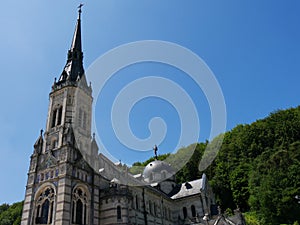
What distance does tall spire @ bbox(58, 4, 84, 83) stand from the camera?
42.4 metres

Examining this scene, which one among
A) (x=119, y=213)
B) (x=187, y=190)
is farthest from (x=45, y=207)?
(x=187, y=190)

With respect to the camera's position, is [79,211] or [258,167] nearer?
[79,211]

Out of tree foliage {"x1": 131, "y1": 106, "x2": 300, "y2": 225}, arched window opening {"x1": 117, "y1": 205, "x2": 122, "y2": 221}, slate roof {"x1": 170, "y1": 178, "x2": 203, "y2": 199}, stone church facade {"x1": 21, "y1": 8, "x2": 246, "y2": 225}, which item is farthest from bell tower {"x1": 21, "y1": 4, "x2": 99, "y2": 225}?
tree foliage {"x1": 131, "y1": 106, "x2": 300, "y2": 225}

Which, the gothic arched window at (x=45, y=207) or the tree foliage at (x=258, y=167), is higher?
the tree foliage at (x=258, y=167)

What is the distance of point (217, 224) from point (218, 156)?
1383 inches

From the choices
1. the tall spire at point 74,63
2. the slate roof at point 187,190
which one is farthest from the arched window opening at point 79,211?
the slate roof at point 187,190

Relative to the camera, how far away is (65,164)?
1277 inches

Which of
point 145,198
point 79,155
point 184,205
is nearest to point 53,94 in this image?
point 79,155

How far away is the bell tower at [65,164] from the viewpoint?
31.4m

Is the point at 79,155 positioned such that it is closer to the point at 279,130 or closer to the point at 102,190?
the point at 102,190

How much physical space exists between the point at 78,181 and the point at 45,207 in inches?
181

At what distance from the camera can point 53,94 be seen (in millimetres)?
42000

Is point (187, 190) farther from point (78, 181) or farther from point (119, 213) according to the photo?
Answer: point (78, 181)

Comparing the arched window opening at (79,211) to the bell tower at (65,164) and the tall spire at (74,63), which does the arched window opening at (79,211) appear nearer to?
the bell tower at (65,164)
